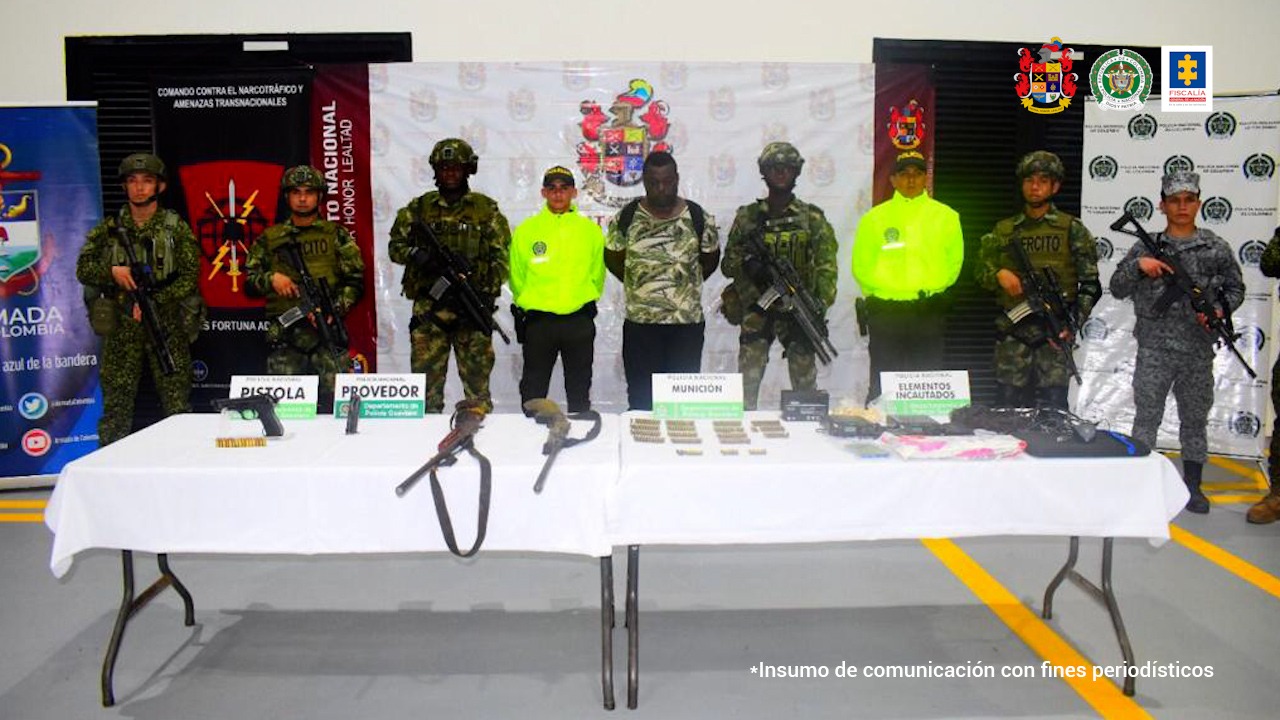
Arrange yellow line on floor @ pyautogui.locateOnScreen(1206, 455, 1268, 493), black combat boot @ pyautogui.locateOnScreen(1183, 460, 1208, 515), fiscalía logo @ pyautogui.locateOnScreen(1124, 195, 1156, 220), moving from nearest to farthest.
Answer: black combat boot @ pyautogui.locateOnScreen(1183, 460, 1208, 515) < yellow line on floor @ pyautogui.locateOnScreen(1206, 455, 1268, 493) < fiscalía logo @ pyautogui.locateOnScreen(1124, 195, 1156, 220)

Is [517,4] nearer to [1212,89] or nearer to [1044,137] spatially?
[1044,137]

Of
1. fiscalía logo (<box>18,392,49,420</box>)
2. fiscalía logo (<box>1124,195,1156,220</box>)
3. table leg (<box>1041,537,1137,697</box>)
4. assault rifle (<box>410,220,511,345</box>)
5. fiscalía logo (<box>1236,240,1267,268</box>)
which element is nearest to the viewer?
table leg (<box>1041,537,1137,697</box>)

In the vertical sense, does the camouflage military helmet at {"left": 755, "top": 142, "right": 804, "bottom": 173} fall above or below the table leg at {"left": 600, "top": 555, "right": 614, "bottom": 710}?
above

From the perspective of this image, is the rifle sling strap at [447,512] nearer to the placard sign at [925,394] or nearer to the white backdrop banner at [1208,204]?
the placard sign at [925,394]

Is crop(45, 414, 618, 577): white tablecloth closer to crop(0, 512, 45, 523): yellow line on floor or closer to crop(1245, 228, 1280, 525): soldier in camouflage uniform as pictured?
crop(0, 512, 45, 523): yellow line on floor

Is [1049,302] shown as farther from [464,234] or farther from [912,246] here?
[464,234]

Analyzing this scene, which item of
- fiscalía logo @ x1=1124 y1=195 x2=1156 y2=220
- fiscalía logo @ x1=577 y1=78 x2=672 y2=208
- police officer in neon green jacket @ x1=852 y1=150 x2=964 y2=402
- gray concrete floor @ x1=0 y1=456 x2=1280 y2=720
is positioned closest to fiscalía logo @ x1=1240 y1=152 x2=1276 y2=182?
fiscalía logo @ x1=1124 y1=195 x2=1156 y2=220

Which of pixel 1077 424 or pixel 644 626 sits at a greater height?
pixel 1077 424

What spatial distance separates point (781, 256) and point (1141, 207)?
106 inches

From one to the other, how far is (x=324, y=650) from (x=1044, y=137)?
5491mm

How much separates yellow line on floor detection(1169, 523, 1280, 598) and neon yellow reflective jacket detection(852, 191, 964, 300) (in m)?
1.67

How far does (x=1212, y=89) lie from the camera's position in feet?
20.5

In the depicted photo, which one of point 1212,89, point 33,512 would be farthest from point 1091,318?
point 33,512

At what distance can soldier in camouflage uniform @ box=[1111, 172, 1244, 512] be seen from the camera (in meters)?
4.84
